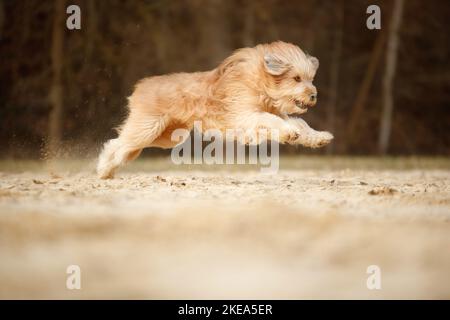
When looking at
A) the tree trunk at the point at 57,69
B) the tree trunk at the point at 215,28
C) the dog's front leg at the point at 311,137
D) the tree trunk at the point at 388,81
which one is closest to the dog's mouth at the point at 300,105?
the dog's front leg at the point at 311,137

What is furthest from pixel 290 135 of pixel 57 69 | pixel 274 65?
pixel 57 69

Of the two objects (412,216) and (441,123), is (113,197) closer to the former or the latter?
(412,216)

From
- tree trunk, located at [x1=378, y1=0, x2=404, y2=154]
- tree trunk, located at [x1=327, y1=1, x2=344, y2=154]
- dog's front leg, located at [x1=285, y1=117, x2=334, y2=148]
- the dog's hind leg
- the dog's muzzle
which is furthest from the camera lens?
tree trunk, located at [x1=327, y1=1, x2=344, y2=154]

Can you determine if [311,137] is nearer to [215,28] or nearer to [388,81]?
[215,28]

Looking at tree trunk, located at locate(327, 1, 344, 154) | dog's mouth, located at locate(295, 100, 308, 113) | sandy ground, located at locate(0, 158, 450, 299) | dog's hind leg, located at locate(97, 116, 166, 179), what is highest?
tree trunk, located at locate(327, 1, 344, 154)

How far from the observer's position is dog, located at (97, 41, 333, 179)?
24.7 ft

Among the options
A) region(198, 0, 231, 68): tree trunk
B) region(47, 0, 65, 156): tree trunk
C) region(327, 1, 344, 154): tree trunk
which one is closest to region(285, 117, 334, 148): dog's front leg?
region(47, 0, 65, 156): tree trunk

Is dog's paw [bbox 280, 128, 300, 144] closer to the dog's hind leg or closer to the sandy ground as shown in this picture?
the sandy ground

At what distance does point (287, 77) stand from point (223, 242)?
3386 millimetres

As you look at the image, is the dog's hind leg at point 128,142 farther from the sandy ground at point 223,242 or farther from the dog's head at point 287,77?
the dog's head at point 287,77

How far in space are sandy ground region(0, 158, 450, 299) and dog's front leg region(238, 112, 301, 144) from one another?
623 mm

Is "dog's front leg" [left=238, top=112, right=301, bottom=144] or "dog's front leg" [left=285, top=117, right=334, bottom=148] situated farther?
"dog's front leg" [left=285, top=117, right=334, bottom=148]

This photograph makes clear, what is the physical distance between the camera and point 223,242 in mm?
4703

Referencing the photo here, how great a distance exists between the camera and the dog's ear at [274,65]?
24.6ft
